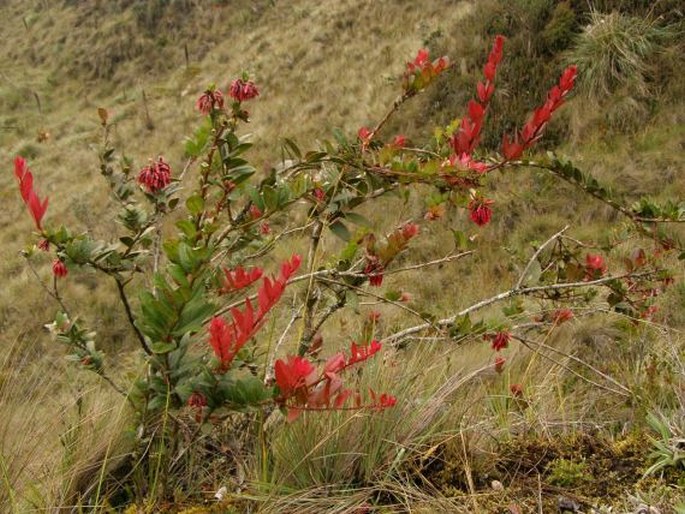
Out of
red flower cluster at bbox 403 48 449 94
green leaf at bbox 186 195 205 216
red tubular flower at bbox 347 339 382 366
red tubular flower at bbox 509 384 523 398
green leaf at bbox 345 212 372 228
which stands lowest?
red tubular flower at bbox 509 384 523 398

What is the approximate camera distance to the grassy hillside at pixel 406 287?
5.19 feet

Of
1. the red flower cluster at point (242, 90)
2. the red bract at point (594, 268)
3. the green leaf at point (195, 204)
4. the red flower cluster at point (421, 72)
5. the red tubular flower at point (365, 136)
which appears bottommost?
the red bract at point (594, 268)

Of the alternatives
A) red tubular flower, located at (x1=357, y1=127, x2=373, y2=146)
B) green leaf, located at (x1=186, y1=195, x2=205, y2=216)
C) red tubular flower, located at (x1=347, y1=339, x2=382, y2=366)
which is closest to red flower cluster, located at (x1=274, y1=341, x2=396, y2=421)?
red tubular flower, located at (x1=347, y1=339, x2=382, y2=366)

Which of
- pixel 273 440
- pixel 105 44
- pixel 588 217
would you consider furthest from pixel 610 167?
pixel 105 44

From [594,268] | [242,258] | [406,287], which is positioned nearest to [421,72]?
[242,258]

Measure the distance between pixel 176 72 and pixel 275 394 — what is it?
18.3 meters

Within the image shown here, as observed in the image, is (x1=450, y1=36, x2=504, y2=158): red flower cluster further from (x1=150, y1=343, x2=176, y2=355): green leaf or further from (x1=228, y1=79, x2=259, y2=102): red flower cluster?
(x1=150, y1=343, x2=176, y2=355): green leaf

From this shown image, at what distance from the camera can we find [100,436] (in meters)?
1.71

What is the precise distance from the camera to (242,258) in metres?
2.21

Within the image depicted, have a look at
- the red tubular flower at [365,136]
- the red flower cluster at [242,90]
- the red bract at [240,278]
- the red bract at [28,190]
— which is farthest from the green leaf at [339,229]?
the red bract at [28,190]

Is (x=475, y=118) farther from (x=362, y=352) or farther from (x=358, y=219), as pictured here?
(x=362, y=352)

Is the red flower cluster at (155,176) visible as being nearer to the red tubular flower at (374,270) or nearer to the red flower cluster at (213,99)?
the red flower cluster at (213,99)

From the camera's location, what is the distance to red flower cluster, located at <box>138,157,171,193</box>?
174 cm

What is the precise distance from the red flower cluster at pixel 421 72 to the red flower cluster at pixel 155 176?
71cm
